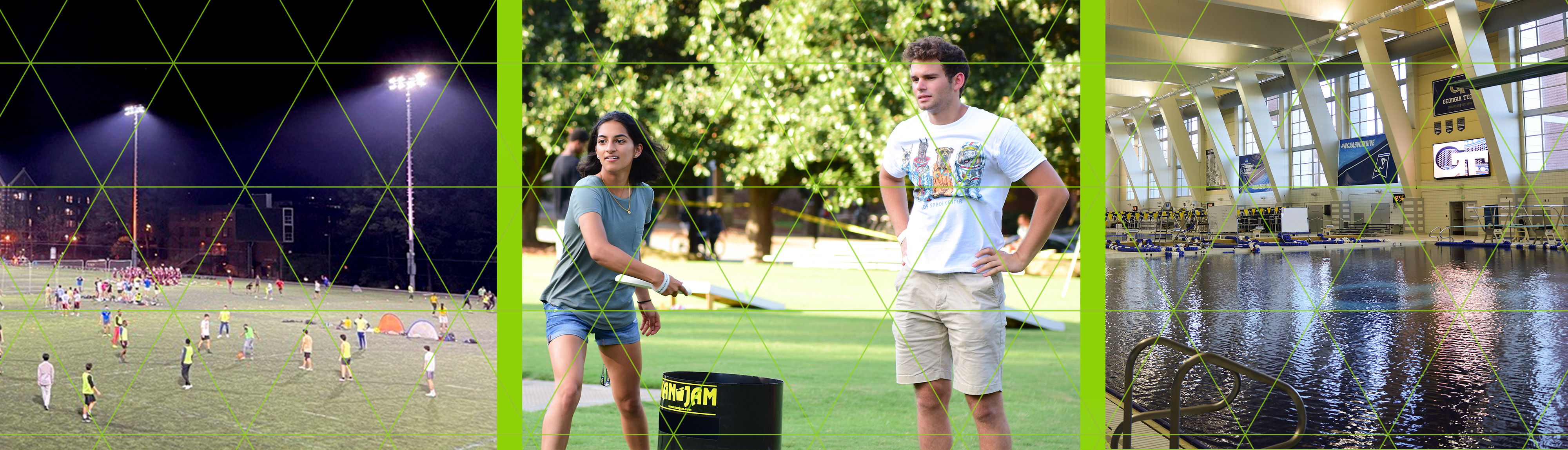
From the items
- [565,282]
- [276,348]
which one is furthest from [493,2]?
[276,348]

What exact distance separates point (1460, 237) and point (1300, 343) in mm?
1404

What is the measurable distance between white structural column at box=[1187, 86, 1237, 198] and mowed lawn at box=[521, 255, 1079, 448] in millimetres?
623

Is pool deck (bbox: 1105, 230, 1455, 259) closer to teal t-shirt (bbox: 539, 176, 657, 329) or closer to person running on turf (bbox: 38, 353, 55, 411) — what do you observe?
teal t-shirt (bbox: 539, 176, 657, 329)

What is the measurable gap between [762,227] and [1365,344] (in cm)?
288

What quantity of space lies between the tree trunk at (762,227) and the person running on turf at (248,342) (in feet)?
7.71

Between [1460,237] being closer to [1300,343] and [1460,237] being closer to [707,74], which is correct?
[1300,343]

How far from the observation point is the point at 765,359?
4699 mm

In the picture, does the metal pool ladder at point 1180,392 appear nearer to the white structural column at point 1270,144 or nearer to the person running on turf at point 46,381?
the white structural column at point 1270,144

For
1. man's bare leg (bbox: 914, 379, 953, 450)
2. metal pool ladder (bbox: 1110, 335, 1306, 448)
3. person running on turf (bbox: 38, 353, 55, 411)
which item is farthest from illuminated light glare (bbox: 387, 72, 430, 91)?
metal pool ladder (bbox: 1110, 335, 1306, 448)

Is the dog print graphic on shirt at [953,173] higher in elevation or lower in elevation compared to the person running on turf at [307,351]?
higher

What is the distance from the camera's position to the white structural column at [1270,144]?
2373 mm

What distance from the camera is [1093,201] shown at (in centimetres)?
228

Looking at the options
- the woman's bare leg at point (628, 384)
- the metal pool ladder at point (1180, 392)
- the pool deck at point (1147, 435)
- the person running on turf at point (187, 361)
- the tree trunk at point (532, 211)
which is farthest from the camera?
the tree trunk at point (532, 211)

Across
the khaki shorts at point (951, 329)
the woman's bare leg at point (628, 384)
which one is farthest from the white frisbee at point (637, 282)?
the khaki shorts at point (951, 329)
